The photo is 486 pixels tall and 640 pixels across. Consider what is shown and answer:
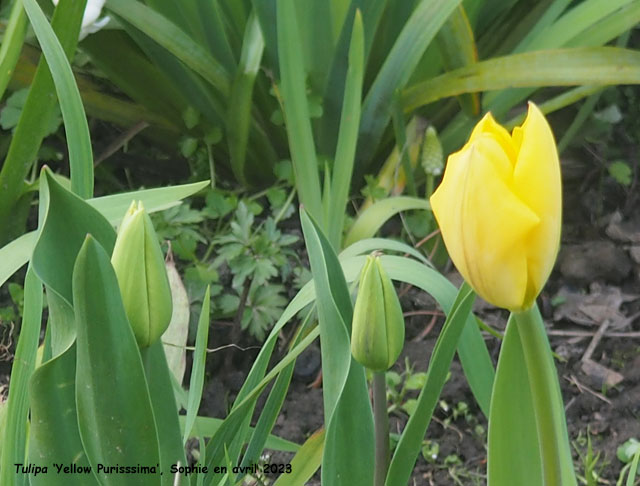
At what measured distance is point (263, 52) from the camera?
4.97 ft

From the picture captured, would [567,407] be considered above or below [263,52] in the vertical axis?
below

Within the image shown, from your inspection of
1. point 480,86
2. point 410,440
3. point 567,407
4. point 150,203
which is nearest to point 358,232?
point 480,86

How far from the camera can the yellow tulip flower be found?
0.44m

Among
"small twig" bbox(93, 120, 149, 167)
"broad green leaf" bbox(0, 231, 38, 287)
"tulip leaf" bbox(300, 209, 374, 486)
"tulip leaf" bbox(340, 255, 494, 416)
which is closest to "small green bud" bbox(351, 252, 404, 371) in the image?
"tulip leaf" bbox(300, 209, 374, 486)

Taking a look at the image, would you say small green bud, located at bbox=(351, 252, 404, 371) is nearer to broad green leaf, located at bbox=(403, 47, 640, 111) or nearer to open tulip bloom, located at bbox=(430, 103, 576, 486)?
open tulip bloom, located at bbox=(430, 103, 576, 486)

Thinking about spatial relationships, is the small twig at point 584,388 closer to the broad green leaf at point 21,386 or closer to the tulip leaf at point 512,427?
the tulip leaf at point 512,427

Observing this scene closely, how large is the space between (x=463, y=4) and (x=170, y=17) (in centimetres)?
56

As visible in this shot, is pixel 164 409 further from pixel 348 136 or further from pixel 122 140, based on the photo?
pixel 122 140

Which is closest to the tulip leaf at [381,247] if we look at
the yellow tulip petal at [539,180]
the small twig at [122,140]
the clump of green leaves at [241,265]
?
the clump of green leaves at [241,265]

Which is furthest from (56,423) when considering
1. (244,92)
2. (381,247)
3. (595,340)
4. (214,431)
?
(595,340)

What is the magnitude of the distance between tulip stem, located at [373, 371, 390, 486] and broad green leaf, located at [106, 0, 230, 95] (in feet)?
2.82

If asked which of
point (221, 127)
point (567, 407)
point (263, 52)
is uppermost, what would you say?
point (263, 52)

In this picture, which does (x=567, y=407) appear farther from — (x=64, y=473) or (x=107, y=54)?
(x=107, y=54)

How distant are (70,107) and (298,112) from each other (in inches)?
21.3
